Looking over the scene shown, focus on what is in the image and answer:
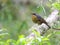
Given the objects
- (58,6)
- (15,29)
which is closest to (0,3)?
(15,29)

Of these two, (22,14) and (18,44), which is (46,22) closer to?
(18,44)

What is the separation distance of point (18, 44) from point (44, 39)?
0.22 metres

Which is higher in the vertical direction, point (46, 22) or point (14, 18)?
point (14, 18)

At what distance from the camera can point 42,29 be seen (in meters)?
3.34

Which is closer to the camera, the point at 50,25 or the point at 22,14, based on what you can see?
the point at 50,25

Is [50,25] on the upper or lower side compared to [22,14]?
lower

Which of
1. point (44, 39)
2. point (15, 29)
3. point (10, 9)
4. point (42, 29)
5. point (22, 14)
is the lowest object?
point (44, 39)

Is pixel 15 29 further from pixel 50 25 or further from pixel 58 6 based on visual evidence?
pixel 58 6

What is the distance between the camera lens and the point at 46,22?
3420 millimetres

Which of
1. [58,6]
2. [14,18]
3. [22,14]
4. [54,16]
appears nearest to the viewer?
[58,6]

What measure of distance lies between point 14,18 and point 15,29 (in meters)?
1.15

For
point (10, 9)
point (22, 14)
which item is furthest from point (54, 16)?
point (22, 14)

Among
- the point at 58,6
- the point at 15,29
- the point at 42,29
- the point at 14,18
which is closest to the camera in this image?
the point at 58,6

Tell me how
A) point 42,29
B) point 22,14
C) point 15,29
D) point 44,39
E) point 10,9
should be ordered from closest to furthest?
point 44,39, point 42,29, point 15,29, point 10,9, point 22,14
